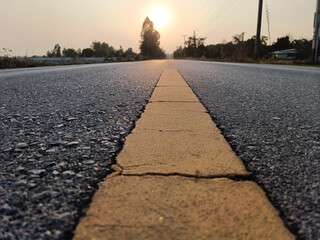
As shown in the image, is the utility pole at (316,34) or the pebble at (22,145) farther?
the utility pole at (316,34)

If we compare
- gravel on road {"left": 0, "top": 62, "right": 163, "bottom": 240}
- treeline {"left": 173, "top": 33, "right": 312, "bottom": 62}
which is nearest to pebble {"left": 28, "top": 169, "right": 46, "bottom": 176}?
gravel on road {"left": 0, "top": 62, "right": 163, "bottom": 240}

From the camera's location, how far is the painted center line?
0.55 metres

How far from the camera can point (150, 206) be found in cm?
63

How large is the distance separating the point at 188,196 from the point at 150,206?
0.37 feet

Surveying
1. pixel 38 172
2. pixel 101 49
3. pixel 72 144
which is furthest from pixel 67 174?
pixel 101 49

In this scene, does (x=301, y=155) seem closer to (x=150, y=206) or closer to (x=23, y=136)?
(x=150, y=206)

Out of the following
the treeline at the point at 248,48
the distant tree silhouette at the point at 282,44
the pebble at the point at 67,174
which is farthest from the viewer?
the distant tree silhouette at the point at 282,44

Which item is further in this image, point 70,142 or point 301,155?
point 70,142

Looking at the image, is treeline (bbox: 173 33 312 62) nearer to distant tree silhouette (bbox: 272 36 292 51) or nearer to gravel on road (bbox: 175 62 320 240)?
distant tree silhouette (bbox: 272 36 292 51)

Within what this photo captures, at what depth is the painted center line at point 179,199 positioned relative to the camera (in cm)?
55

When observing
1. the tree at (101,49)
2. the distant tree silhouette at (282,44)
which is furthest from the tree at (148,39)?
the distant tree silhouette at (282,44)

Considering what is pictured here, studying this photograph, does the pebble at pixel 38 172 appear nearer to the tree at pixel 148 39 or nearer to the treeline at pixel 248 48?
the treeline at pixel 248 48

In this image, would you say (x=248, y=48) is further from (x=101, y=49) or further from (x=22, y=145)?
(x=101, y=49)

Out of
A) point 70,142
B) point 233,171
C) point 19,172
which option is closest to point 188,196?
point 233,171
